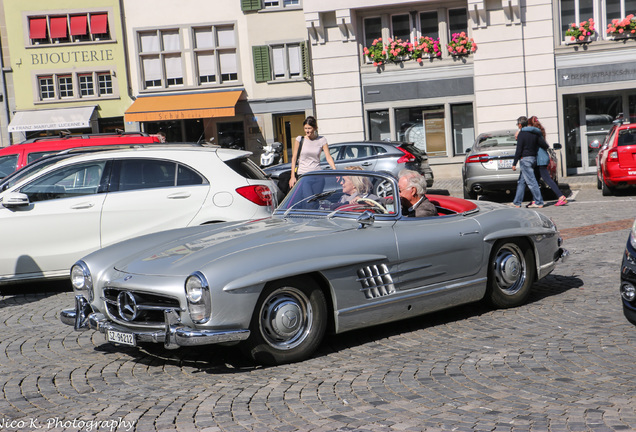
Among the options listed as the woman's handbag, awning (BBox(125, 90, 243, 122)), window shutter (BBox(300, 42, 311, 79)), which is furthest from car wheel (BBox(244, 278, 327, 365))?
window shutter (BBox(300, 42, 311, 79))

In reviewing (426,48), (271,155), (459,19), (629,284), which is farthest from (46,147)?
(459,19)

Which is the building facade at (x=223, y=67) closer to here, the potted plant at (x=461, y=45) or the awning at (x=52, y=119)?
the awning at (x=52, y=119)

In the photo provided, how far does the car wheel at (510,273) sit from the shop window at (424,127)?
18121 mm

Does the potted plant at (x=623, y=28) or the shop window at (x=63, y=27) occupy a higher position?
the shop window at (x=63, y=27)

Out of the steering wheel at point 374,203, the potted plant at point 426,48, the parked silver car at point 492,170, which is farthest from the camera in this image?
the potted plant at point 426,48

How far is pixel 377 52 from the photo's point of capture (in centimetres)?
2488

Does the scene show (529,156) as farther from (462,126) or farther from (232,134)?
(232,134)

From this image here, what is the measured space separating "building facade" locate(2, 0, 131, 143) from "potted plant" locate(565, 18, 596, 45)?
16.3 metres

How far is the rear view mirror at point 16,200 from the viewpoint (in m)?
9.11

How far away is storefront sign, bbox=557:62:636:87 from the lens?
22969 mm

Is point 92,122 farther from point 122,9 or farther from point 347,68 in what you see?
point 347,68

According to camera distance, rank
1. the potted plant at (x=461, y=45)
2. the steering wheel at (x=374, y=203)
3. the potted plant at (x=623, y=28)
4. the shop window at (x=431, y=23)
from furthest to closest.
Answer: the shop window at (x=431, y=23) < the potted plant at (x=461, y=45) < the potted plant at (x=623, y=28) < the steering wheel at (x=374, y=203)

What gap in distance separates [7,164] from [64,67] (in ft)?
57.5

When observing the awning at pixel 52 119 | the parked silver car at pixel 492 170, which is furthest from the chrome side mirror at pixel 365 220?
the awning at pixel 52 119
